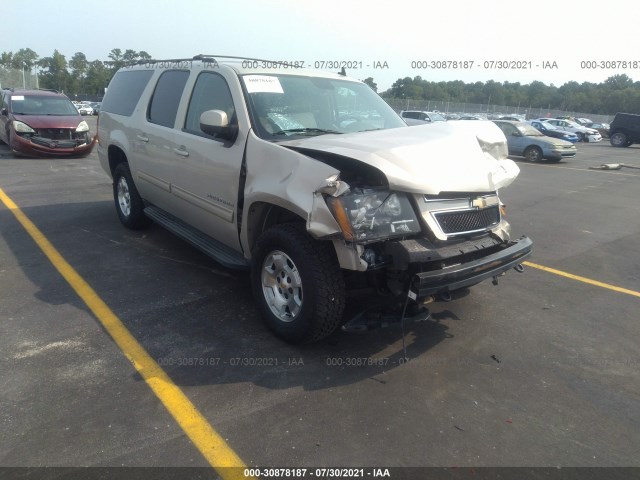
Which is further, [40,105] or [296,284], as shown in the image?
[40,105]

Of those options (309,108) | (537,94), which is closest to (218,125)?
(309,108)

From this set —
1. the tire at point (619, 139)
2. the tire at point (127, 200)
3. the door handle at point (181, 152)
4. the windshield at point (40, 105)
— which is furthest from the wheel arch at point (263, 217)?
the tire at point (619, 139)

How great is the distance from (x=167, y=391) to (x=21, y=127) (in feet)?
40.2

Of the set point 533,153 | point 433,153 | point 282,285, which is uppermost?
point 433,153

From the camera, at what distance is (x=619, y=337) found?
4.02 meters

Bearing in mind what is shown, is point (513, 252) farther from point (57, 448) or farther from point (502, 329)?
point (57, 448)

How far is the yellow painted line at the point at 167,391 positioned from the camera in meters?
2.57

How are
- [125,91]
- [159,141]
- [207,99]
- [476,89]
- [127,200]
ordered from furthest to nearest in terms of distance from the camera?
[476,89] → [127,200] → [125,91] → [159,141] → [207,99]

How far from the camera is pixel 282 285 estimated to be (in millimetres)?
3684

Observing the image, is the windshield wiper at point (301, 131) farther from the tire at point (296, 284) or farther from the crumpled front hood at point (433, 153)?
the tire at point (296, 284)

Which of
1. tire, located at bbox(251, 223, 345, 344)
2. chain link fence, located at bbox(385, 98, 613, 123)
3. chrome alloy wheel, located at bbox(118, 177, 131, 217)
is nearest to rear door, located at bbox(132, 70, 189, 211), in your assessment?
chrome alloy wheel, located at bbox(118, 177, 131, 217)

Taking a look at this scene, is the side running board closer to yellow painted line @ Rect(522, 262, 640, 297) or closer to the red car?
yellow painted line @ Rect(522, 262, 640, 297)

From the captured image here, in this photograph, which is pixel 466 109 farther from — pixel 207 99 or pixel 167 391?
→ pixel 167 391

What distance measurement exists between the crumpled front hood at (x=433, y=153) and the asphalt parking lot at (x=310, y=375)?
1263mm
